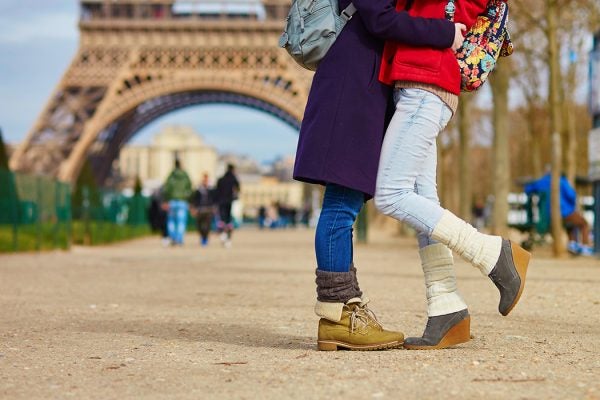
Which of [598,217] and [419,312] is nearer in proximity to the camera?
[419,312]

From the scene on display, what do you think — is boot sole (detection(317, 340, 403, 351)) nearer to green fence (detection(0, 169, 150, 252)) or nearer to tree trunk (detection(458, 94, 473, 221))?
green fence (detection(0, 169, 150, 252))

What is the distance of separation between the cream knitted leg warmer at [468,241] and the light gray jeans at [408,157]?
0.13ft

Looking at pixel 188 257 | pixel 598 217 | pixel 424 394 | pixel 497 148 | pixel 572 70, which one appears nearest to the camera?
pixel 424 394

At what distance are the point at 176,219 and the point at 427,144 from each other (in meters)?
19.2

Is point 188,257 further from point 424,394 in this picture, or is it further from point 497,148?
point 424,394

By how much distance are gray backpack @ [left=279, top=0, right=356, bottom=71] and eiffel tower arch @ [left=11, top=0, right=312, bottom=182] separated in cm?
4532

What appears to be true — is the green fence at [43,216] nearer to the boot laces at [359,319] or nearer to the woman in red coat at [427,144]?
the boot laces at [359,319]

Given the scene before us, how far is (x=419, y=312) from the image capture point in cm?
802

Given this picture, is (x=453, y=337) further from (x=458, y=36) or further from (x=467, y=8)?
(x=467, y=8)

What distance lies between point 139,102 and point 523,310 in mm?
44298

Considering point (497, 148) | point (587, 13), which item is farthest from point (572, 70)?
point (497, 148)

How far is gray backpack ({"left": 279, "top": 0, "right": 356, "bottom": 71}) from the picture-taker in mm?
5324

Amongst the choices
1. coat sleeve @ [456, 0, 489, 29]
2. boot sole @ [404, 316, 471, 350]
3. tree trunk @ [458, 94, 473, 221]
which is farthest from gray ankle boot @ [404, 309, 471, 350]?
tree trunk @ [458, 94, 473, 221]

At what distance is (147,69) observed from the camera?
52750 millimetres
